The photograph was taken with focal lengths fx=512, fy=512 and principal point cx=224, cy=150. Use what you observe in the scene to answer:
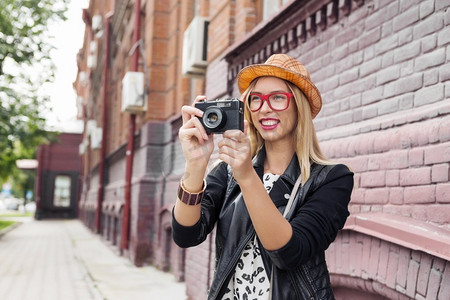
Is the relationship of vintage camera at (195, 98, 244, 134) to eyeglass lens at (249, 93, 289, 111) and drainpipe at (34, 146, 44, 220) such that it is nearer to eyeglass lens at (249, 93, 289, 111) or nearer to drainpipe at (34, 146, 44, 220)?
eyeglass lens at (249, 93, 289, 111)

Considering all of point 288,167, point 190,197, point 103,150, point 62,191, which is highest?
point 103,150

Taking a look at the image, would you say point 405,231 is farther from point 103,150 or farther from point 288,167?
point 103,150

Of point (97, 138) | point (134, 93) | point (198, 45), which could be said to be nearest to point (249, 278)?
point (198, 45)

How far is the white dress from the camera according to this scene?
6.01 ft

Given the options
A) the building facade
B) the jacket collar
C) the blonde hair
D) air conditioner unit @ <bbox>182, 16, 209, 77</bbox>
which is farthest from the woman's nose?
the building facade

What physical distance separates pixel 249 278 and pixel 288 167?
0.44m

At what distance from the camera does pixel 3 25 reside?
17.3 meters

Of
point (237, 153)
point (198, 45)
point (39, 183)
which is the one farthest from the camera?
point (39, 183)

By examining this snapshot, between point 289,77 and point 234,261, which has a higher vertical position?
point 289,77

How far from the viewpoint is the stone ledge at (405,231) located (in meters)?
2.33

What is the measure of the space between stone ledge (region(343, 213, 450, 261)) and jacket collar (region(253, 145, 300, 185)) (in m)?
0.85

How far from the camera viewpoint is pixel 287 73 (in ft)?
6.36

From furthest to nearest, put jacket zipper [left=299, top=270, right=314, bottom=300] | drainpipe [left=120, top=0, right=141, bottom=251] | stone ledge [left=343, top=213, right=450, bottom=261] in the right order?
drainpipe [left=120, top=0, right=141, bottom=251] < stone ledge [left=343, top=213, right=450, bottom=261] < jacket zipper [left=299, top=270, right=314, bottom=300]

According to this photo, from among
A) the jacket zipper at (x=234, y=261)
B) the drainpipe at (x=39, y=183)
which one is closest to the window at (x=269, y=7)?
the jacket zipper at (x=234, y=261)
